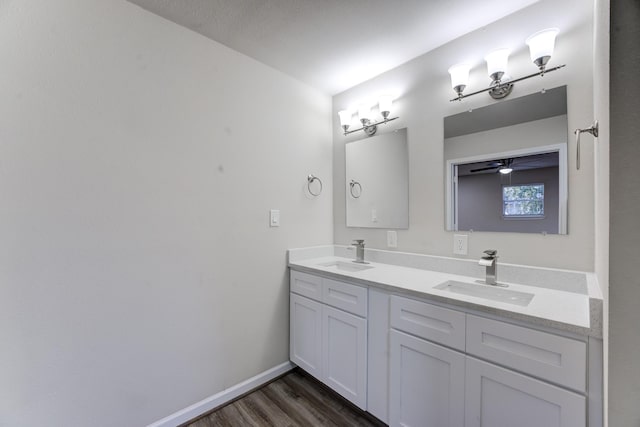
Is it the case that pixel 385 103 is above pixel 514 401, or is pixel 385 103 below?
above

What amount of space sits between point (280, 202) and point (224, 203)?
1.51 ft

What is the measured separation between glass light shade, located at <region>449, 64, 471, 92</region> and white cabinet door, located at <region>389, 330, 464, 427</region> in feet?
4.93

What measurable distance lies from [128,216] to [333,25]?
1.60 metres

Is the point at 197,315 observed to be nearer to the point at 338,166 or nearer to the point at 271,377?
the point at 271,377

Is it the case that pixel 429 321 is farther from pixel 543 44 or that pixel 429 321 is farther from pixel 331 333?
pixel 543 44

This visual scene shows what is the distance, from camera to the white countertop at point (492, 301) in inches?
39.1

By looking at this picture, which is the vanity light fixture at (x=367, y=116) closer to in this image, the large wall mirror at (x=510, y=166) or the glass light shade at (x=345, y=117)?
the glass light shade at (x=345, y=117)

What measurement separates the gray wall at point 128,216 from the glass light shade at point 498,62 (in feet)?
4.72

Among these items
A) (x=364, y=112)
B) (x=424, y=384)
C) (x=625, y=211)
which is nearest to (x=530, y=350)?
(x=424, y=384)

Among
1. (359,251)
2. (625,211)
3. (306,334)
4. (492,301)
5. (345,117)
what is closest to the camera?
(625,211)

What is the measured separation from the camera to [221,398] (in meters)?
1.77

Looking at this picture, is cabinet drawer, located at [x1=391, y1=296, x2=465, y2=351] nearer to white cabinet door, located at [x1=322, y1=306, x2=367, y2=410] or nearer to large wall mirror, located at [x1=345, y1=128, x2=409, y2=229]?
white cabinet door, located at [x1=322, y1=306, x2=367, y2=410]

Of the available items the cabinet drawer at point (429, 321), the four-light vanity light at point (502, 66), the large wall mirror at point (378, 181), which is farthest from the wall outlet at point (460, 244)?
the four-light vanity light at point (502, 66)

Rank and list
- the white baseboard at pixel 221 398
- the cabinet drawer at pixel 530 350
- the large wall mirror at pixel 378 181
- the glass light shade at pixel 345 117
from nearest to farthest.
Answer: the cabinet drawer at pixel 530 350 < the white baseboard at pixel 221 398 < the large wall mirror at pixel 378 181 < the glass light shade at pixel 345 117
